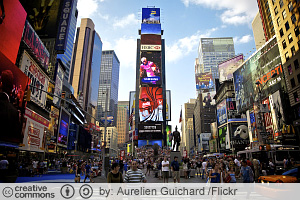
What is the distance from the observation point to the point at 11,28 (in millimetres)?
25578

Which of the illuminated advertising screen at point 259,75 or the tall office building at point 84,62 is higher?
the tall office building at point 84,62

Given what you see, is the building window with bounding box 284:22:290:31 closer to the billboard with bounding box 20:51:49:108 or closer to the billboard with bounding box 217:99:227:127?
the billboard with bounding box 217:99:227:127

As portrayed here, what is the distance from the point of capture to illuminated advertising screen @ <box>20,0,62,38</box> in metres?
44.8

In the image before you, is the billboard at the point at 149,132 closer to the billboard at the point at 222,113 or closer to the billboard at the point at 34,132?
the billboard at the point at 222,113

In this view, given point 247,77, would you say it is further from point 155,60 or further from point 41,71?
point 41,71

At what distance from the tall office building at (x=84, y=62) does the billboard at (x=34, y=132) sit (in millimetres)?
96584

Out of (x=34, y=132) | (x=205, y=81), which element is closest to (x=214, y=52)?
(x=205, y=81)

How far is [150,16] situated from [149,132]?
62546 millimetres

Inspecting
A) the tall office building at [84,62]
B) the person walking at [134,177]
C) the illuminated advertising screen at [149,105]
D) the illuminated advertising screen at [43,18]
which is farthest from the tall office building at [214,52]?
the person walking at [134,177]

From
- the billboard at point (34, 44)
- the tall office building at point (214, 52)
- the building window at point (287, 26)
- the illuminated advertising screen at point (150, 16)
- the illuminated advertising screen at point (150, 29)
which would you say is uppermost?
the tall office building at point (214, 52)

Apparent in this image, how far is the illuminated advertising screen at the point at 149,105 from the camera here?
273ft

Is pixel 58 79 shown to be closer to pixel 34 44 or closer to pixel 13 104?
pixel 34 44

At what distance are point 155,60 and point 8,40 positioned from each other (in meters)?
68.9

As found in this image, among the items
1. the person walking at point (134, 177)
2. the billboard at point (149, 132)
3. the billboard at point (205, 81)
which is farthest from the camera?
the billboard at point (205, 81)
